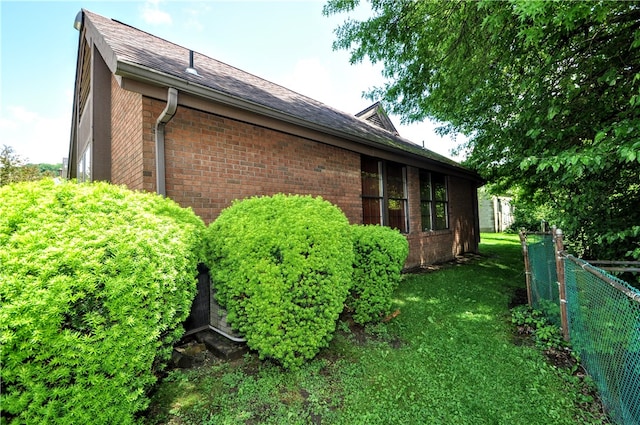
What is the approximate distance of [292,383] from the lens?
2645 millimetres

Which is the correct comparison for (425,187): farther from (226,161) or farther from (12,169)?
(12,169)

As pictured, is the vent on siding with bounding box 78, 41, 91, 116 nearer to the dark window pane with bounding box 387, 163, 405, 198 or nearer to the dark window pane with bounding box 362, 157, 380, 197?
the dark window pane with bounding box 362, 157, 380, 197

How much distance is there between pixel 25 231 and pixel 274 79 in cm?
888

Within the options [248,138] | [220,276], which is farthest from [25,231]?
[248,138]

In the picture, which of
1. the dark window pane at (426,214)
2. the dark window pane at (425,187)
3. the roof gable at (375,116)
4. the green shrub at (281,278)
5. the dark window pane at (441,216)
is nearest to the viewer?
the green shrub at (281,278)

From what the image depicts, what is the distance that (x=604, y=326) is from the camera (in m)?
2.64

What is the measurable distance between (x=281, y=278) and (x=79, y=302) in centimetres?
146

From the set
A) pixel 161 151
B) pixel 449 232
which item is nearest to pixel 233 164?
pixel 161 151

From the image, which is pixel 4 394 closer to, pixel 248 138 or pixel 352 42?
pixel 248 138

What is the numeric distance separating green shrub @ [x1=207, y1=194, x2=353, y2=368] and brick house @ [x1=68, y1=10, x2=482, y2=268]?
169cm

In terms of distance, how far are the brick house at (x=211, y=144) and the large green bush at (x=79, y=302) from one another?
192cm

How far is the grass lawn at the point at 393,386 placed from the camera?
227 cm

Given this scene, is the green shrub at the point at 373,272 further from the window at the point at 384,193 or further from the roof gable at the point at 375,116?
the roof gable at the point at 375,116

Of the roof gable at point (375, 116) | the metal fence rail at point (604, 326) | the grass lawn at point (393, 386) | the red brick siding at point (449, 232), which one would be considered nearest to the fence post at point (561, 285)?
the metal fence rail at point (604, 326)
